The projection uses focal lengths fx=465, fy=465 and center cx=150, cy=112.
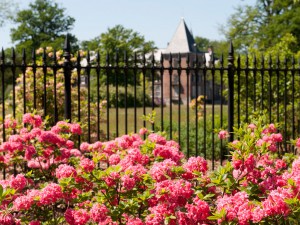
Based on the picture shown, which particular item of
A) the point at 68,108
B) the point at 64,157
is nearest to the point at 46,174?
the point at 64,157

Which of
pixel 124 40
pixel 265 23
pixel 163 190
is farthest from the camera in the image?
pixel 124 40

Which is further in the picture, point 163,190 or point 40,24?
point 40,24

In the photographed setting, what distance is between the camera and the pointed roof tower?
173ft

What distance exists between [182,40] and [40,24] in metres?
15.8

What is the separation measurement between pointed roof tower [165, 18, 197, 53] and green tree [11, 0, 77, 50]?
11.7 meters

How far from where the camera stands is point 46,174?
469 cm

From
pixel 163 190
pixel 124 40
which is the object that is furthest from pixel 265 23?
pixel 163 190

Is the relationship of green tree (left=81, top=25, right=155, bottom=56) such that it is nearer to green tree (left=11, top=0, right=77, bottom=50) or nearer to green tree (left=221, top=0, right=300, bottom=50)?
green tree (left=11, top=0, right=77, bottom=50)

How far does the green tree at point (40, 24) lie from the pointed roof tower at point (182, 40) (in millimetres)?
11700

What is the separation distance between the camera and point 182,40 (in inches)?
2092

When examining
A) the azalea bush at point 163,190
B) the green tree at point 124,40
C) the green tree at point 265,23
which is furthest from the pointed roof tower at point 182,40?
the azalea bush at point 163,190

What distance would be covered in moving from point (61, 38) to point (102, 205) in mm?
45658

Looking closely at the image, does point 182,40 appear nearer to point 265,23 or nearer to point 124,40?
point 124,40

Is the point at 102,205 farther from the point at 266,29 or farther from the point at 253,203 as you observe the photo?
the point at 266,29
